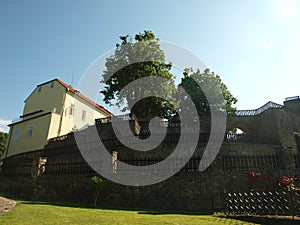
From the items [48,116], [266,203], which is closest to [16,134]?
[48,116]

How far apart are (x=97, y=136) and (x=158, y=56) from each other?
38.6ft

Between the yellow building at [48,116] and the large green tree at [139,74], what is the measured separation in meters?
6.09

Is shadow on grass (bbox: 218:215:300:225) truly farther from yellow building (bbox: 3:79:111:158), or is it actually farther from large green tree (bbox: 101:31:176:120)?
yellow building (bbox: 3:79:111:158)

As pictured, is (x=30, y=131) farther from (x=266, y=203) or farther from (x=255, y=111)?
(x=255, y=111)

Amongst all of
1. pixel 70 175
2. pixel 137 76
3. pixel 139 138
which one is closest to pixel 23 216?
pixel 70 175

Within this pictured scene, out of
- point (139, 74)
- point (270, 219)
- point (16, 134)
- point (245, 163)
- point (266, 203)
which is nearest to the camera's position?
point (270, 219)

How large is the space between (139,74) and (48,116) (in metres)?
12.1

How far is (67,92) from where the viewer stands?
88.8ft

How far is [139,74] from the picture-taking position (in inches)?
874

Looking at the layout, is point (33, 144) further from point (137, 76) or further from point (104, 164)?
point (104, 164)

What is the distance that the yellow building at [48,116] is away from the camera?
2403 cm

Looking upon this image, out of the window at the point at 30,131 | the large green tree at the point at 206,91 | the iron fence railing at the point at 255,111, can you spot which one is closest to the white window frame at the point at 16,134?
the window at the point at 30,131

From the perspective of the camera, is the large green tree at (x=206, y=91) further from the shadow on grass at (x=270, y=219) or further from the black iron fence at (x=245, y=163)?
the shadow on grass at (x=270, y=219)

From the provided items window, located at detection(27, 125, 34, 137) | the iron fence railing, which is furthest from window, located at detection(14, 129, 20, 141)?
the iron fence railing
